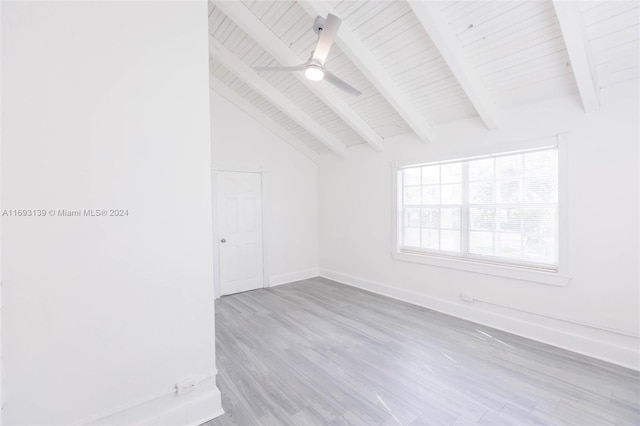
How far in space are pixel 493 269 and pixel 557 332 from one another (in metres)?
0.79

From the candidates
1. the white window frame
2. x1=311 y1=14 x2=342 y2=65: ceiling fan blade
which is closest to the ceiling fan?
x1=311 y1=14 x2=342 y2=65: ceiling fan blade

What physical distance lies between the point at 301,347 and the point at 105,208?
2130 millimetres

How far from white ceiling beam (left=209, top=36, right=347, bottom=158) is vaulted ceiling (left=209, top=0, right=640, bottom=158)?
1 centimetres

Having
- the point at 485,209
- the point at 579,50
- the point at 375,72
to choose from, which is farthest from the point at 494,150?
the point at 375,72

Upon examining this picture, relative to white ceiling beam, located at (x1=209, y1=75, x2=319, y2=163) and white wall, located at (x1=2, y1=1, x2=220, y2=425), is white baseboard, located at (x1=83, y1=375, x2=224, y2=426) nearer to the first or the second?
white wall, located at (x1=2, y1=1, x2=220, y2=425)

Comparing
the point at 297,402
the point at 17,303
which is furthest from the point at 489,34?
the point at 17,303

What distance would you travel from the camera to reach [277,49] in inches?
126

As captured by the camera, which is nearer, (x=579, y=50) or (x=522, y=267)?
(x=579, y=50)

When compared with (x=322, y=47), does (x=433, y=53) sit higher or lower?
higher

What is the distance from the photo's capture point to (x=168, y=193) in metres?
1.80

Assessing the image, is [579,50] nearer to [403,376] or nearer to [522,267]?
[522,267]

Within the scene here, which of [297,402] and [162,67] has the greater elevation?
[162,67]

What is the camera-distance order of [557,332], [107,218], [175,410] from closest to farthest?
[107,218] < [175,410] < [557,332]

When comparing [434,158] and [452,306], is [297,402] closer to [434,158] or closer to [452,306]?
[452,306]
